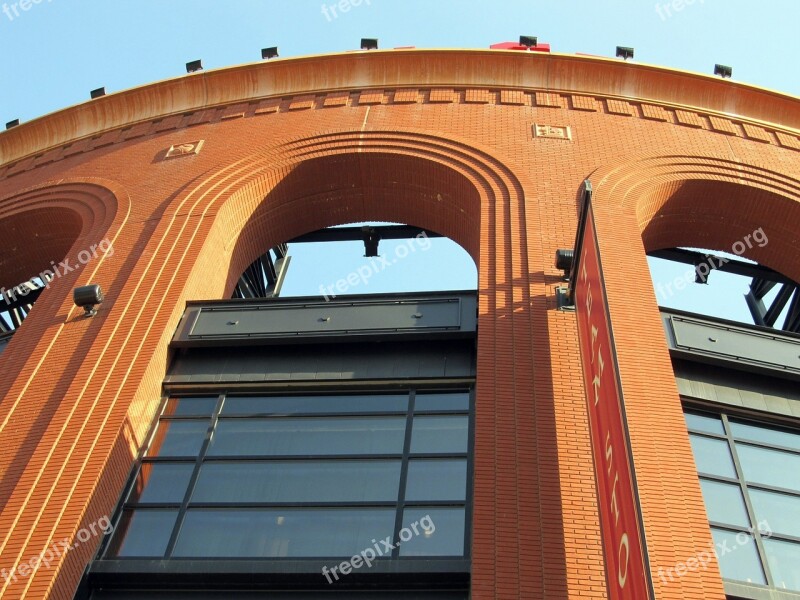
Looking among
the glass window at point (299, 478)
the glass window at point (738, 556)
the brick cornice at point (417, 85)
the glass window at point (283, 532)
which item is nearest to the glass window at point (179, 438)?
the glass window at point (299, 478)

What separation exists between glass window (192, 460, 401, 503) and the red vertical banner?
8.45ft

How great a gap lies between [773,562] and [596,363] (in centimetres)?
277

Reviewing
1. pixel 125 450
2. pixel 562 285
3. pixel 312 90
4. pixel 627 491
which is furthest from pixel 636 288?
pixel 312 90

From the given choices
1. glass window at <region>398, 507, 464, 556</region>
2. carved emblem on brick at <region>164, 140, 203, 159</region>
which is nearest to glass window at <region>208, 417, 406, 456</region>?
glass window at <region>398, 507, 464, 556</region>

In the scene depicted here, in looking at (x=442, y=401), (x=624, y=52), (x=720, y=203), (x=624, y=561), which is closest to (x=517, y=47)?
(x=624, y=52)

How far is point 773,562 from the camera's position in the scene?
896 centimetres

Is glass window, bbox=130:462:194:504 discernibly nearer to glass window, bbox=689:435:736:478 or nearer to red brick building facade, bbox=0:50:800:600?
red brick building facade, bbox=0:50:800:600

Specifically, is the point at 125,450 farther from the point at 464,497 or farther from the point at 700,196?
the point at 700,196

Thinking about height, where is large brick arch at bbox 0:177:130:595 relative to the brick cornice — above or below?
below

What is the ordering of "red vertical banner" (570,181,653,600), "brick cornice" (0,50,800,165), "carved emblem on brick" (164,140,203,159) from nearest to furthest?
"red vertical banner" (570,181,653,600) < "carved emblem on brick" (164,140,203,159) < "brick cornice" (0,50,800,165)

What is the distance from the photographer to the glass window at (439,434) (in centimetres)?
1030

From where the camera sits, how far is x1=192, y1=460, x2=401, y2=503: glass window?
9.86m

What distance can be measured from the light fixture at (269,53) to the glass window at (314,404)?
10.2 meters

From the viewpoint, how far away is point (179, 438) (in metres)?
11.1
